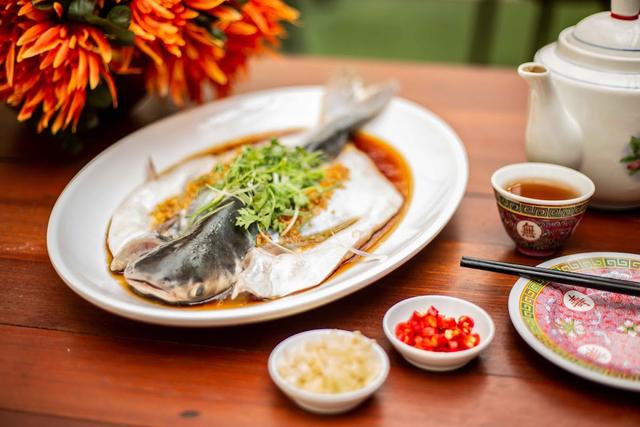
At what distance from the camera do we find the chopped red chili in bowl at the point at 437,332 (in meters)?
0.91

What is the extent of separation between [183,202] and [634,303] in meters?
0.83

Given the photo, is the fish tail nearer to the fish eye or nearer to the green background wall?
the fish eye

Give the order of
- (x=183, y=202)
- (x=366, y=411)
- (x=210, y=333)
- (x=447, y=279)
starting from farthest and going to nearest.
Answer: (x=183, y=202) → (x=447, y=279) → (x=210, y=333) → (x=366, y=411)

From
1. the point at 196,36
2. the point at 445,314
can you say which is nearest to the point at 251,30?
the point at 196,36

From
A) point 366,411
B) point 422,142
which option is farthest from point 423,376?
point 422,142

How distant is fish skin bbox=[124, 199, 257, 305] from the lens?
3.22ft

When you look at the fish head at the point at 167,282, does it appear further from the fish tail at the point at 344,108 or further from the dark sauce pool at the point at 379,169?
the fish tail at the point at 344,108

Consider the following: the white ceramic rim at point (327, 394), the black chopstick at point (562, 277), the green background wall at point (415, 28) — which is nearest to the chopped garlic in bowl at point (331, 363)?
the white ceramic rim at point (327, 394)

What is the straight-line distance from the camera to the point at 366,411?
0.85 meters

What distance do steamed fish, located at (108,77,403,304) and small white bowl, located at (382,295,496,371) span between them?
0.15 m

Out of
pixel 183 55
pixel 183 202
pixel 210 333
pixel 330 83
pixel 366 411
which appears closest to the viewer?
pixel 366 411

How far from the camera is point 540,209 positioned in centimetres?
110

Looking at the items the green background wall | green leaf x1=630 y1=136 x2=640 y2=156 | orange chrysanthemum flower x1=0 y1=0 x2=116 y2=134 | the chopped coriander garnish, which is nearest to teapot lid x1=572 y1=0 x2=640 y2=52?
green leaf x1=630 y1=136 x2=640 y2=156

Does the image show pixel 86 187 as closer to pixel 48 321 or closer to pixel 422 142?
pixel 48 321
